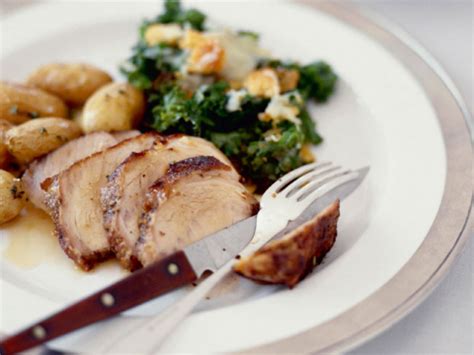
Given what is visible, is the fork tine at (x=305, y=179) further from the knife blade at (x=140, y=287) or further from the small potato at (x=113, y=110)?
the small potato at (x=113, y=110)

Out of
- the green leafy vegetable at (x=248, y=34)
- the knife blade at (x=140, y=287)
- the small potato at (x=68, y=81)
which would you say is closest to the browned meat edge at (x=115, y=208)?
the knife blade at (x=140, y=287)

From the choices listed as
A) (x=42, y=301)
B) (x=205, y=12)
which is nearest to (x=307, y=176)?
(x=42, y=301)

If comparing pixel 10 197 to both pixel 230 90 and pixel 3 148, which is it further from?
pixel 230 90

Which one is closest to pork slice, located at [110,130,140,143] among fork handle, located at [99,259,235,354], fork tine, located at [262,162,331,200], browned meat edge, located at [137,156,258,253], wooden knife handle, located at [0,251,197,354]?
browned meat edge, located at [137,156,258,253]

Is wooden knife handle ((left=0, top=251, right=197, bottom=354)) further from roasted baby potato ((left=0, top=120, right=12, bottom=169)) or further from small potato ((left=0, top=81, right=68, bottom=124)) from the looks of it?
small potato ((left=0, top=81, right=68, bottom=124))

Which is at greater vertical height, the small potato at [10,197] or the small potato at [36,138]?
the small potato at [36,138]

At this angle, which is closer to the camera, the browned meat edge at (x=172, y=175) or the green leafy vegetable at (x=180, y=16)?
the browned meat edge at (x=172, y=175)

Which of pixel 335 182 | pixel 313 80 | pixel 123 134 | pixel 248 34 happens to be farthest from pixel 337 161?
pixel 123 134
